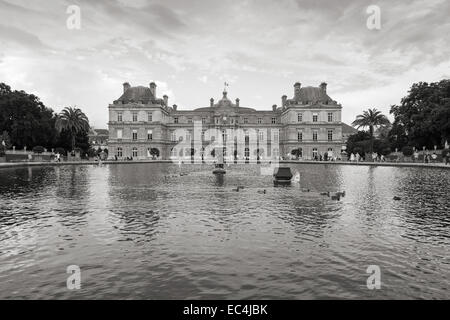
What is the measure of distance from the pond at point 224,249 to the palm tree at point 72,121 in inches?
2164

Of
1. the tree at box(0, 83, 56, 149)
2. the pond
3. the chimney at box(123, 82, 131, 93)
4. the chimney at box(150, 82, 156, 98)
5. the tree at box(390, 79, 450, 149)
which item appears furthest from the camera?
the chimney at box(150, 82, 156, 98)

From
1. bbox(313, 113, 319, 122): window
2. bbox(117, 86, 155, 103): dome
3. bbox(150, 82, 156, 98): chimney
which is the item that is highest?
bbox(150, 82, 156, 98): chimney

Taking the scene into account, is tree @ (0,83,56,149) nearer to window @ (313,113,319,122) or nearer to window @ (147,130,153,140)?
window @ (147,130,153,140)

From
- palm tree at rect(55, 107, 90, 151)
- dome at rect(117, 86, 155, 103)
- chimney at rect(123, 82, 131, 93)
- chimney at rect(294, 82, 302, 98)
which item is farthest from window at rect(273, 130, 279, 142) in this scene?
palm tree at rect(55, 107, 90, 151)

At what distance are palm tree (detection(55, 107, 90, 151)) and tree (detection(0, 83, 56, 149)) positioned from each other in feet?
9.96

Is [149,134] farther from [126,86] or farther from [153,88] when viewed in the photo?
[126,86]

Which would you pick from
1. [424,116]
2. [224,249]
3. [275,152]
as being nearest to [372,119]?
[424,116]

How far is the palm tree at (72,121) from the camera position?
67.2 m

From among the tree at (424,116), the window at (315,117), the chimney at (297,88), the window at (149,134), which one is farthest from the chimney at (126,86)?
the tree at (424,116)

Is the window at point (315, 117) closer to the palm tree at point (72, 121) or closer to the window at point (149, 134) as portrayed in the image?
the window at point (149, 134)

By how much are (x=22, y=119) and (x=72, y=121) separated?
8251 mm

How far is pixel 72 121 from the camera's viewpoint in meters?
68.2

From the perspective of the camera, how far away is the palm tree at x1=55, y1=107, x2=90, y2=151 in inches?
2645

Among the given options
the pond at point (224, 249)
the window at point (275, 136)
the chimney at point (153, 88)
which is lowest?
the pond at point (224, 249)
